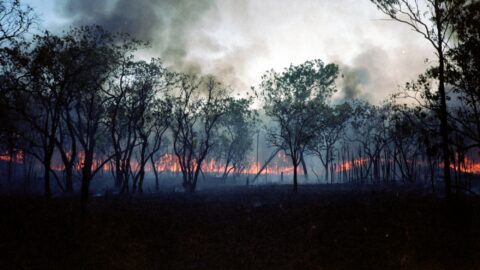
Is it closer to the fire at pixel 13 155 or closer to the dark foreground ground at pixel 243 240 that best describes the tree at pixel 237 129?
the fire at pixel 13 155

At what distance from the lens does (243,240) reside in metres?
17.8

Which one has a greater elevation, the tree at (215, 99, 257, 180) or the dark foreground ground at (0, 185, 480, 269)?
the tree at (215, 99, 257, 180)

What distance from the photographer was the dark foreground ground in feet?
48.7

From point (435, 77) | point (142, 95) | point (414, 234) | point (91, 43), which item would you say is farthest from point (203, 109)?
point (414, 234)

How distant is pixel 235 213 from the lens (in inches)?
960

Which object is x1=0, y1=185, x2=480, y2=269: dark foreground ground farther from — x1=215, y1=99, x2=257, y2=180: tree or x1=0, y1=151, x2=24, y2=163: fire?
x1=215, y1=99, x2=257, y2=180: tree

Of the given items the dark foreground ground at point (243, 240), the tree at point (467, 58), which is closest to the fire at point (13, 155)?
the dark foreground ground at point (243, 240)

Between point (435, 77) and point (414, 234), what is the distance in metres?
12.0

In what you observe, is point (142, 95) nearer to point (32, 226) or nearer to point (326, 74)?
point (32, 226)

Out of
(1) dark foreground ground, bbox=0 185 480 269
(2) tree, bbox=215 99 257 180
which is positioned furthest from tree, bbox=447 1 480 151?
(2) tree, bbox=215 99 257 180

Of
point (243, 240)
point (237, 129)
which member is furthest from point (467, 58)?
point (237, 129)

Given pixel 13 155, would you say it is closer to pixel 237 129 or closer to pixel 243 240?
pixel 237 129

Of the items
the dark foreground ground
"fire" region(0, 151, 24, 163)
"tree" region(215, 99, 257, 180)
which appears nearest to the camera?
the dark foreground ground

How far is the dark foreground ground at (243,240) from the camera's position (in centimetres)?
1485
